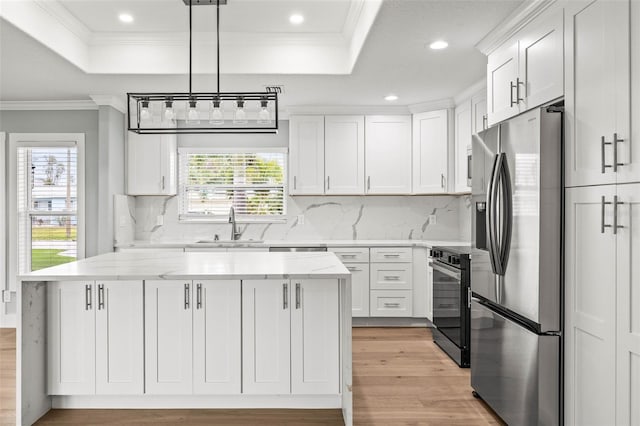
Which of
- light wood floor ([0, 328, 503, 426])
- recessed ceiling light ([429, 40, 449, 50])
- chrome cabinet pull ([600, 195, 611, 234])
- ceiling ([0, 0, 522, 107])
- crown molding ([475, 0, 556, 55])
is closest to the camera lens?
chrome cabinet pull ([600, 195, 611, 234])

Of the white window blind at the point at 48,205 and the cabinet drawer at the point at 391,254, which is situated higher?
the white window blind at the point at 48,205

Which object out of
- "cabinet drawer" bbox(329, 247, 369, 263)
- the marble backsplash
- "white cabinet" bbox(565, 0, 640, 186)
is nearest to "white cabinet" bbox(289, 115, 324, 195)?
the marble backsplash

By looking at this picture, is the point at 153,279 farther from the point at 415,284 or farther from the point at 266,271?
the point at 415,284

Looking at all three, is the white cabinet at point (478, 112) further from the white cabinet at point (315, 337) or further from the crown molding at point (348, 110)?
the white cabinet at point (315, 337)

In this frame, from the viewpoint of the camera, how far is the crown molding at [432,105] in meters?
5.15

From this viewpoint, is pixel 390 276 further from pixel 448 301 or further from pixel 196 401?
pixel 196 401

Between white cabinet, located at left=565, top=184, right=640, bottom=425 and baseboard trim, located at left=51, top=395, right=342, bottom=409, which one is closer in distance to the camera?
white cabinet, located at left=565, top=184, right=640, bottom=425

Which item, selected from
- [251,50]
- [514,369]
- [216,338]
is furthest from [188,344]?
[251,50]

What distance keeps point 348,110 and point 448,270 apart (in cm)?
219

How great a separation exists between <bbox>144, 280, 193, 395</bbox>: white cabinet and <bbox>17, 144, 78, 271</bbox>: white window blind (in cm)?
285

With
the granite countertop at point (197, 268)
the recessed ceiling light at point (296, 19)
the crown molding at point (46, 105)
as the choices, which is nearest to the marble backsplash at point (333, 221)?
the crown molding at point (46, 105)

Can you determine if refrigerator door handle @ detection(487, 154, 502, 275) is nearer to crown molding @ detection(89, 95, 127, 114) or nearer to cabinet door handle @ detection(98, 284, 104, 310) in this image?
cabinet door handle @ detection(98, 284, 104, 310)

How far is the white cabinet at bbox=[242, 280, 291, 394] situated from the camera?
298cm

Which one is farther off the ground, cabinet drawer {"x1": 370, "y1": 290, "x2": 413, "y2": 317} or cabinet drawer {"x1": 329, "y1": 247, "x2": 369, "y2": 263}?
cabinet drawer {"x1": 329, "y1": 247, "x2": 369, "y2": 263}
